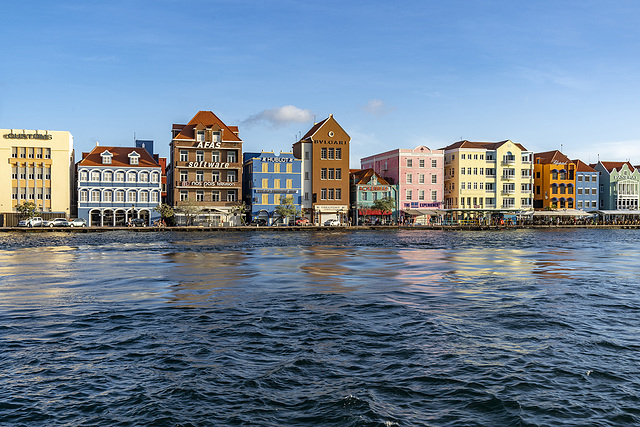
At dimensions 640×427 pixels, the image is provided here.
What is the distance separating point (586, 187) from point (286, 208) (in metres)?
65.3

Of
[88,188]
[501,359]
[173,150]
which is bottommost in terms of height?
[501,359]

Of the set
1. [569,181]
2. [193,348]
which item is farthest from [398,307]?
[569,181]

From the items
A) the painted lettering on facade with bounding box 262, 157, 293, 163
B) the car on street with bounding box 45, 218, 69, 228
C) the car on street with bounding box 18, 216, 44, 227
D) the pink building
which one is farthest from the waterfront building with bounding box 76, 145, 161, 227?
the pink building

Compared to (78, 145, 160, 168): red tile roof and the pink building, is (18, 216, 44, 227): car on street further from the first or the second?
the pink building

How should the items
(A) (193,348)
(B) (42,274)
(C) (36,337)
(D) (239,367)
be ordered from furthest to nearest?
(B) (42,274)
(C) (36,337)
(A) (193,348)
(D) (239,367)

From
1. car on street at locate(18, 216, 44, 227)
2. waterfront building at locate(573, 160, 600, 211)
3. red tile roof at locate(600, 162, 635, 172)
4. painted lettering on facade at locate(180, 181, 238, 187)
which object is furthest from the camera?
red tile roof at locate(600, 162, 635, 172)

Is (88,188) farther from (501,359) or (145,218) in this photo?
(501,359)

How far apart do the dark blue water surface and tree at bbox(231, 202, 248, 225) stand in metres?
62.3

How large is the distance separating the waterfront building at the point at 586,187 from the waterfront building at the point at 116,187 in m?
81.4

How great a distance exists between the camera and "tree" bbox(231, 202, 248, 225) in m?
82.9

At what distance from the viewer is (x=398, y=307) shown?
15016mm

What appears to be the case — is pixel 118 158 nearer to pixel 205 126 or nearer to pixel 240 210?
pixel 205 126

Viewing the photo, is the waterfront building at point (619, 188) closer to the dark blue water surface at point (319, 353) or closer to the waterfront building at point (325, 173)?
the waterfront building at point (325, 173)

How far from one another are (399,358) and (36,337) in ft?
24.4
